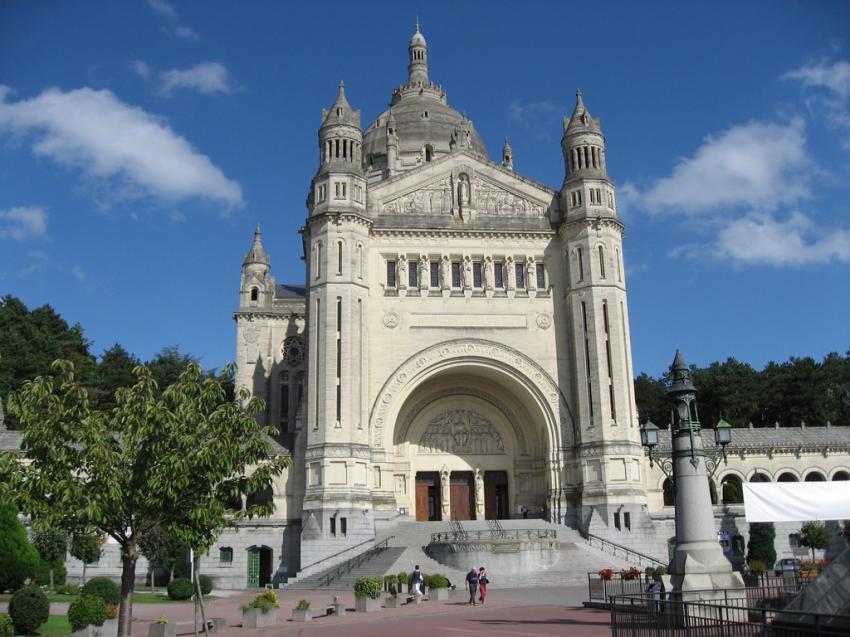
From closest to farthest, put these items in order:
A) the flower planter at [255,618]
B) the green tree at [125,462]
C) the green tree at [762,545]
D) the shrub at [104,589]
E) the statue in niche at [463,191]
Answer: the green tree at [125,462] → the flower planter at [255,618] → the shrub at [104,589] → the green tree at [762,545] → the statue in niche at [463,191]

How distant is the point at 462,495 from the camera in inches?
1832

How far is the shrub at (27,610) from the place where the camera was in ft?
65.2

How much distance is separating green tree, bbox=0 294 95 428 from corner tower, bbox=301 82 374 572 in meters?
28.8

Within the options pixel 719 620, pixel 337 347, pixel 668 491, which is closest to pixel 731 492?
pixel 668 491

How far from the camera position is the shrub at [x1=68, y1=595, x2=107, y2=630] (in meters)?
19.1

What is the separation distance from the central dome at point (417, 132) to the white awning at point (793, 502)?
38.3 metres

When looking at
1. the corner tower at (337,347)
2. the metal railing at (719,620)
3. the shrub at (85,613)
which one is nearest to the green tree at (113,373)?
the corner tower at (337,347)

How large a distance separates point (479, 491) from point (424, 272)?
1236 centimetres

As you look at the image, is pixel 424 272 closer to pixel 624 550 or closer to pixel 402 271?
pixel 402 271

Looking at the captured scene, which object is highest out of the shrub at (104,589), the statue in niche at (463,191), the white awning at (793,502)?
the statue in niche at (463,191)

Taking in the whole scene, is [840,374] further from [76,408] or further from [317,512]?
[76,408]

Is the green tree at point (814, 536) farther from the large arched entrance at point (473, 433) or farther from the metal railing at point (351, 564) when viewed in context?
the metal railing at point (351, 564)

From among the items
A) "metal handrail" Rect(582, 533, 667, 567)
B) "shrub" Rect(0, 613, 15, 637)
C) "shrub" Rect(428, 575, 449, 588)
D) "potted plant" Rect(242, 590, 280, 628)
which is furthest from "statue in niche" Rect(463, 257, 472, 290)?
"shrub" Rect(0, 613, 15, 637)

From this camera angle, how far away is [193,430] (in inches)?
740
